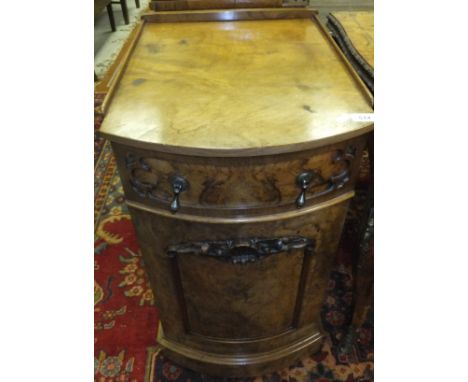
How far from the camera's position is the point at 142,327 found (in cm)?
121

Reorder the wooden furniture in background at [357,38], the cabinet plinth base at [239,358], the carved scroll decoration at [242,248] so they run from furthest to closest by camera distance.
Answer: the cabinet plinth base at [239,358] → the wooden furniture in background at [357,38] → the carved scroll decoration at [242,248]

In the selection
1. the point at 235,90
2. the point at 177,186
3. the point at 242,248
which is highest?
the point at 235,90

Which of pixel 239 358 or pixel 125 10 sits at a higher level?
pixel 125 10

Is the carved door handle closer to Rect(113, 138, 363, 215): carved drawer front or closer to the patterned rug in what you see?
Rect(113, 138, 363, 215): carved drawer front

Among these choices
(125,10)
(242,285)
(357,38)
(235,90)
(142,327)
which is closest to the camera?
(235,90)


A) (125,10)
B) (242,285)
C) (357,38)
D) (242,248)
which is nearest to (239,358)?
(242,285)

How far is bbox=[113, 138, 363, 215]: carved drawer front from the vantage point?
1.95ft

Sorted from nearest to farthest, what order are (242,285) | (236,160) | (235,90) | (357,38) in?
(236,160) → (235,90) → (242,285) → (357,38)

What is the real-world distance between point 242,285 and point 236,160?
360 millimetres

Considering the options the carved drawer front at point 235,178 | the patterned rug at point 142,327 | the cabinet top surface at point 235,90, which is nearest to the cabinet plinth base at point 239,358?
the patterned rug at point 142,327

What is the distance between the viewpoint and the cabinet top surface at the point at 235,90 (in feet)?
1.90

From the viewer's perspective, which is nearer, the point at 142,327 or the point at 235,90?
the point at 235,90

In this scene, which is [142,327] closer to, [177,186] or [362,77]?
[177,186]

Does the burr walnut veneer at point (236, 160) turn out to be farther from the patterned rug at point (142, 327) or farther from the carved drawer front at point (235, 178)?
the patterned rug at point (142, 327)
